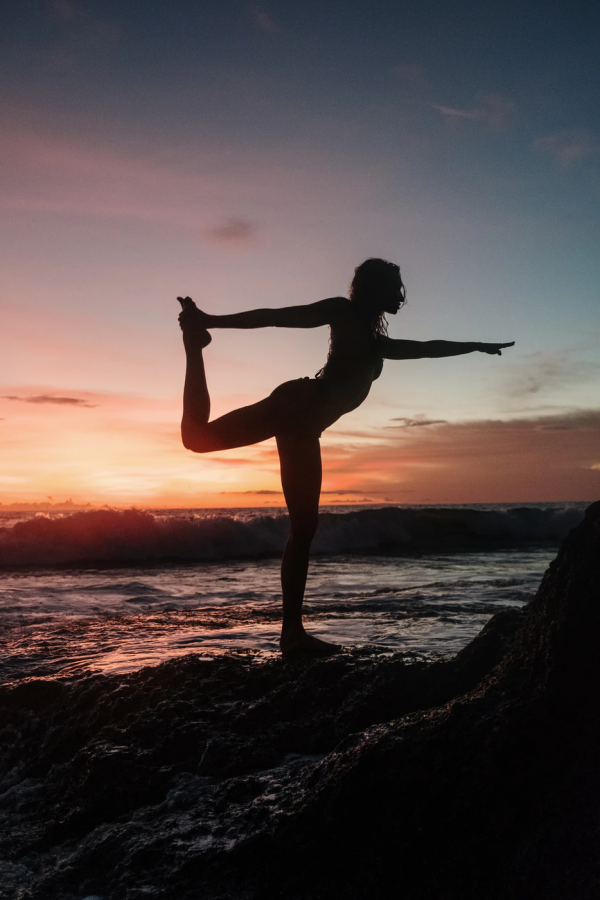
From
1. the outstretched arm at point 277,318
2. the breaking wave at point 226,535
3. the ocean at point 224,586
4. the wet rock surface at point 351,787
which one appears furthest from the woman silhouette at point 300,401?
the breaking wave at point 226,535

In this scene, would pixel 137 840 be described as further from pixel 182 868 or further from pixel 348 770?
pixel 348 770

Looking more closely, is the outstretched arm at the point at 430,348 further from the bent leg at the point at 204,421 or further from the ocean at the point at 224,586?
the ocean at the point at 224,586

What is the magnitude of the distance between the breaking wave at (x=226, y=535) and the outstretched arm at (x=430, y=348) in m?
12.0

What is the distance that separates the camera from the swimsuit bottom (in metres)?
3.75

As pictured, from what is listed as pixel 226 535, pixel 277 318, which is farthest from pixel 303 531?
pixel 226 535

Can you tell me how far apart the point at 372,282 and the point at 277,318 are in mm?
725

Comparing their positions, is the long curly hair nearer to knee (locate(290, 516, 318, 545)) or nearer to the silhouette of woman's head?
the silhouette of woman's head

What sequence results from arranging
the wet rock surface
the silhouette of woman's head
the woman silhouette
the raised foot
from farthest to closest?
the silhouette of woman's head < the woman silhouette < the raised foot < the wet rock surface

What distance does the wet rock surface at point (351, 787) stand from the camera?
5.63 feet

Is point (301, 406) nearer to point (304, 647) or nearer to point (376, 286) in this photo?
point (376, 286)

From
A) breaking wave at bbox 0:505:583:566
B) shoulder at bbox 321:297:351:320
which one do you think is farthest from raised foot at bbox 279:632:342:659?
breaking wave at bbox 0:505:583:566

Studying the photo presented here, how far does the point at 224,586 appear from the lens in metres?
9.48

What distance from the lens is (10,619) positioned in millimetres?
6215

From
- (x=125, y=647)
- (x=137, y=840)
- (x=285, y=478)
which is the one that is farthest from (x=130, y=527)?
(x=137, y=840)
